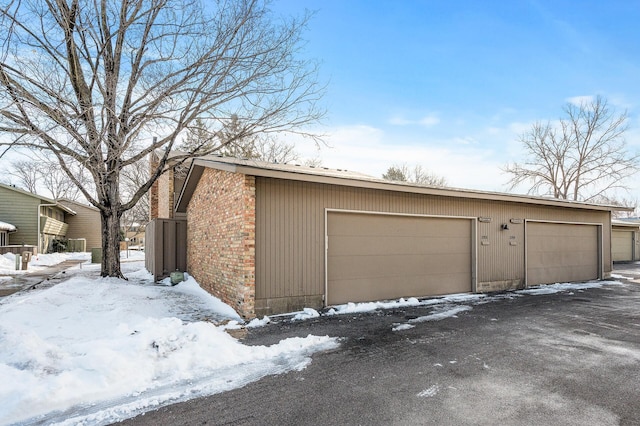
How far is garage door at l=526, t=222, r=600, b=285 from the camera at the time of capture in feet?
35.7

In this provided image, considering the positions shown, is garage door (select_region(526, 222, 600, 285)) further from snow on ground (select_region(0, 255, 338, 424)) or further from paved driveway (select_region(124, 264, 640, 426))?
snow on ground (select_region(0, 255, 338, 424))

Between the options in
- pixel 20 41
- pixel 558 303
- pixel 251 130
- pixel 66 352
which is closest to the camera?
pixel 66 352

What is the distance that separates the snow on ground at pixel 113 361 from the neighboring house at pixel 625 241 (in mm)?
23253

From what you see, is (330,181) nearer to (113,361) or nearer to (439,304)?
(439,304)

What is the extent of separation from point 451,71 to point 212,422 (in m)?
11.2

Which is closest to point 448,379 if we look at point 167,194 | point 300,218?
point 300,218

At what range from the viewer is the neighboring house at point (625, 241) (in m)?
21.0

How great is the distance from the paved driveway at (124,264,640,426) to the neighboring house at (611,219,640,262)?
60.7ft

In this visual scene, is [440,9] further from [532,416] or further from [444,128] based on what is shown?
[532,416]

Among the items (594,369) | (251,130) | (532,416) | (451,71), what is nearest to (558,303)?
(594,369)

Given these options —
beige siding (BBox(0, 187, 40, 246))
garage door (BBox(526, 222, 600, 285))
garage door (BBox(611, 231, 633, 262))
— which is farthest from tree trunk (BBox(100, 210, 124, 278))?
garage door (BBox(611, 231, 633, 262))

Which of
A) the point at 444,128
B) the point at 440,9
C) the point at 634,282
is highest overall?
the point at 440,9

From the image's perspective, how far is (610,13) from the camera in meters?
9.34

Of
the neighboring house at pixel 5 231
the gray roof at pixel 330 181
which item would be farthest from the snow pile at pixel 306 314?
the neighboring house at pixel 5 231
